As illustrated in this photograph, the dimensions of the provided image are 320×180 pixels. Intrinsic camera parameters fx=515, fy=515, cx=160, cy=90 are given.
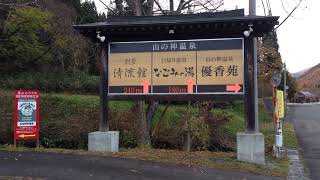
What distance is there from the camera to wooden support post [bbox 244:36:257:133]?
1508 cm

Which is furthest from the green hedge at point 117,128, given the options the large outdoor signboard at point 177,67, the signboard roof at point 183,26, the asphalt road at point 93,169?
the asphalt road at point 93,169

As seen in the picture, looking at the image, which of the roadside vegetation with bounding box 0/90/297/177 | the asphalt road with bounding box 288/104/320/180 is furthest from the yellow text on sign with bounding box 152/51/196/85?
the asphalt road with bounding box 288/104/320/180

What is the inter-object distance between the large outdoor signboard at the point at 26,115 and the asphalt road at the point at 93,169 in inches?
113

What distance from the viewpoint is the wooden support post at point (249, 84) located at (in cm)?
1508

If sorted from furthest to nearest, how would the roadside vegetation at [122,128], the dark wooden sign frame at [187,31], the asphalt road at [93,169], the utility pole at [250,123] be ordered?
the roadside vegetation at [122,128]
the utility pole at [250,123]
the dark wooden sign frame at [187,31]
the asphalt road at [93,169]

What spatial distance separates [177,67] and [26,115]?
5.43 m

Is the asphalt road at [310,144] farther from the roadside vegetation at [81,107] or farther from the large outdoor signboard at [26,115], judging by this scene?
the large outdoor signboard at [26,115]

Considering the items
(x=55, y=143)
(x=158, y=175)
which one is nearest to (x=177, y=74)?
(x=158, y=175)

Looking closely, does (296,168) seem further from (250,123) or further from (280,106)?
(280,106)

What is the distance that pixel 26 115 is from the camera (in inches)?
675

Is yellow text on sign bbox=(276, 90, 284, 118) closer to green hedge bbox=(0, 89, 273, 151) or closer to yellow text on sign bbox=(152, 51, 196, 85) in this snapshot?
green hedge bbox=(0, 89, 273, 151)

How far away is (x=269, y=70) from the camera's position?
33281 mm

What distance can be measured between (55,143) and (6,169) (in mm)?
8755

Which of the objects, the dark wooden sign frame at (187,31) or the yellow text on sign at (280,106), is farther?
the yellow text on sign at (280,106)
